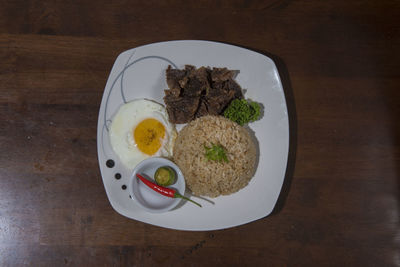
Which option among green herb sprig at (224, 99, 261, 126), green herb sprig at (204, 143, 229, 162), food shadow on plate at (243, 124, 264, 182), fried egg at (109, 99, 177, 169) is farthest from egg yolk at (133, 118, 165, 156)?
food shadow on plate at (243, 124, 264, 182)

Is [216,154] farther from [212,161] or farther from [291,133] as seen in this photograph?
[291,133]

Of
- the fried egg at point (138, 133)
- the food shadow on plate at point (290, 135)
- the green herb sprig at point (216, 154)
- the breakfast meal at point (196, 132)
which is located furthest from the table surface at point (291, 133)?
the green herb sprig at point (216, 154)

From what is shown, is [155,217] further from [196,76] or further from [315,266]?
[315,266]

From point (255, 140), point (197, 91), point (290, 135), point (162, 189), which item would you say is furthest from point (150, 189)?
point (290, 135)

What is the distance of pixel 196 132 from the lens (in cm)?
314

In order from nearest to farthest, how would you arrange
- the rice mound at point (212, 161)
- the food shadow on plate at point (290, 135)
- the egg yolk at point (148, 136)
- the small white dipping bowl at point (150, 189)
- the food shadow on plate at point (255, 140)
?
1. the small white dipping bowl at point (150, 189)
2. the rice mound at point (212, 161)
3. the egg yolk at point (148, 136)
4. the food shadow on plate at point (255, 140)
5. the food shadow on plate at point (290, 135)

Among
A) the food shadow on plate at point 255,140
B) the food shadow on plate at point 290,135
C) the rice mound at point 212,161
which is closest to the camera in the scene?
the rice mound at point 212,161

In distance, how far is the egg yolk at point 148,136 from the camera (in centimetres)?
319

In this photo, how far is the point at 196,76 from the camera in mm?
3311

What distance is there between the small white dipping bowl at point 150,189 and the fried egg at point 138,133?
182mm

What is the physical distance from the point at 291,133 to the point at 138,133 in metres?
1.97

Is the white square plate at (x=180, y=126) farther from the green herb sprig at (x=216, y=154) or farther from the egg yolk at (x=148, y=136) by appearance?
the green herb sprig at (x=216, y=154)

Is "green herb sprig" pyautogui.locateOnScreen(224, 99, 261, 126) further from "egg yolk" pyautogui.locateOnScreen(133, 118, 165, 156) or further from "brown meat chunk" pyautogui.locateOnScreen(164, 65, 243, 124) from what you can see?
"egg yolk" pyautogui.locateOnScreen(133, 118, 165, 156)

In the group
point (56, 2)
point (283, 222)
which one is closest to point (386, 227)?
point (283, 222)
